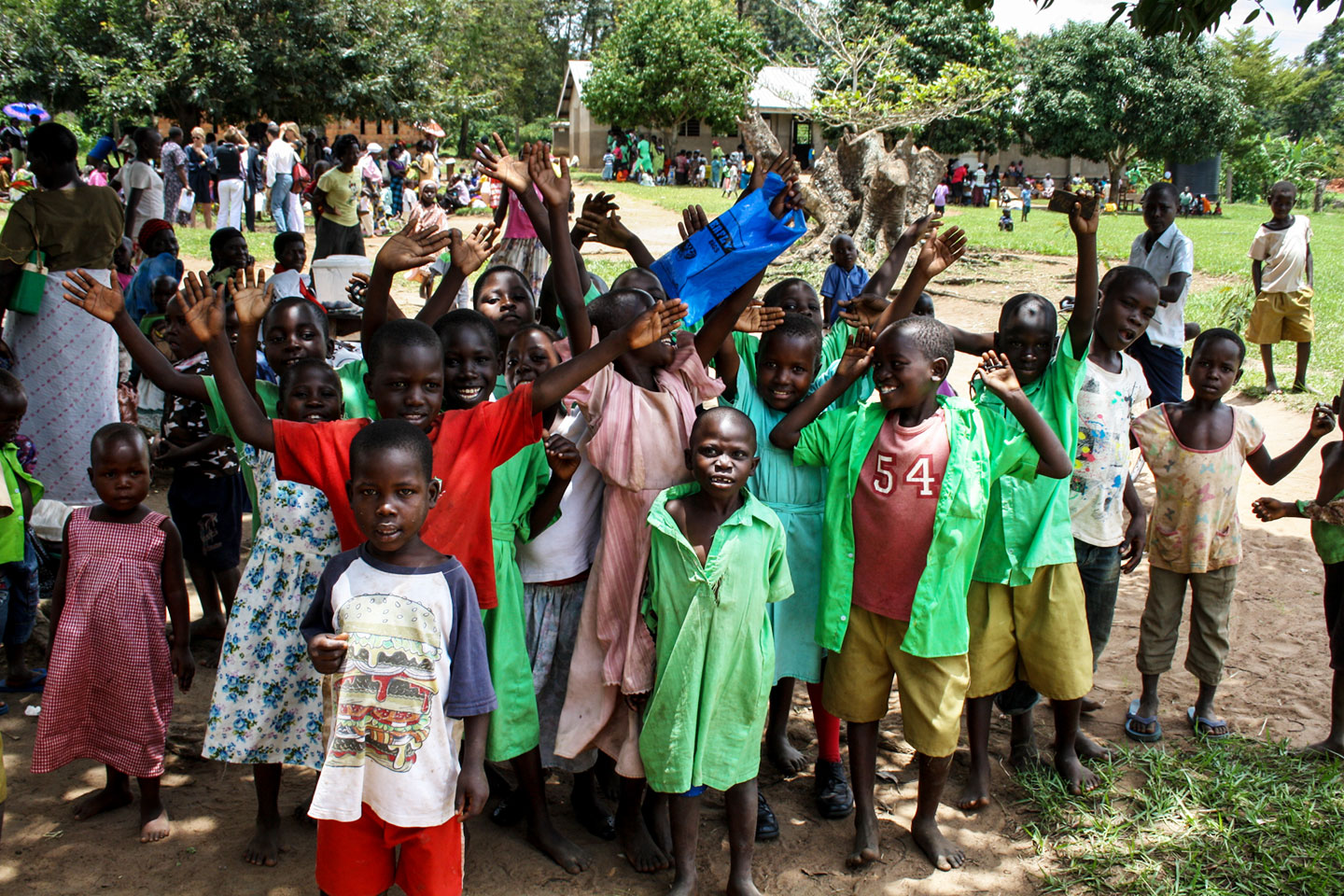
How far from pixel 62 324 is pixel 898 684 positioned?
4205 mm

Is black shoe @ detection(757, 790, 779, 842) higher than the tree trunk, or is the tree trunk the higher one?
the tree trunk

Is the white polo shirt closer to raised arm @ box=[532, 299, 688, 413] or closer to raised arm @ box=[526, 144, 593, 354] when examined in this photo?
raised arm @ box=[526, 144, 593, 354]

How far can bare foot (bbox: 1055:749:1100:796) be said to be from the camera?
3352 mm

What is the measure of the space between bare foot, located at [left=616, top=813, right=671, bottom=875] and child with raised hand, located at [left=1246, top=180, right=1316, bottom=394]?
7829 mm

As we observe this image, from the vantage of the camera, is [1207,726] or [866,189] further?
[866,189]

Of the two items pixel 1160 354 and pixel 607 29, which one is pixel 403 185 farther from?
pixel 607 29

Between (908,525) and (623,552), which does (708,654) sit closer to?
(623,552)

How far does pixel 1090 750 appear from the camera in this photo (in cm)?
359

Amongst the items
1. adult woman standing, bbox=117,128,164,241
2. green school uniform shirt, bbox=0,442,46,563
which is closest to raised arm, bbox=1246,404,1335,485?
Result: green school uniform shirt, bbox=0,442,46,563

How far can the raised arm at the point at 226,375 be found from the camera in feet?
8.45

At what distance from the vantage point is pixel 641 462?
287cm

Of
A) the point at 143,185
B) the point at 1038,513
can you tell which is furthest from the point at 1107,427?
the point at 143,185

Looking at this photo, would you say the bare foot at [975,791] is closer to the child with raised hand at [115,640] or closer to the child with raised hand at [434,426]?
the child with raised hand at [434,426]

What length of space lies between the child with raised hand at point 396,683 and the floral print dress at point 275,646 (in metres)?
0.50
